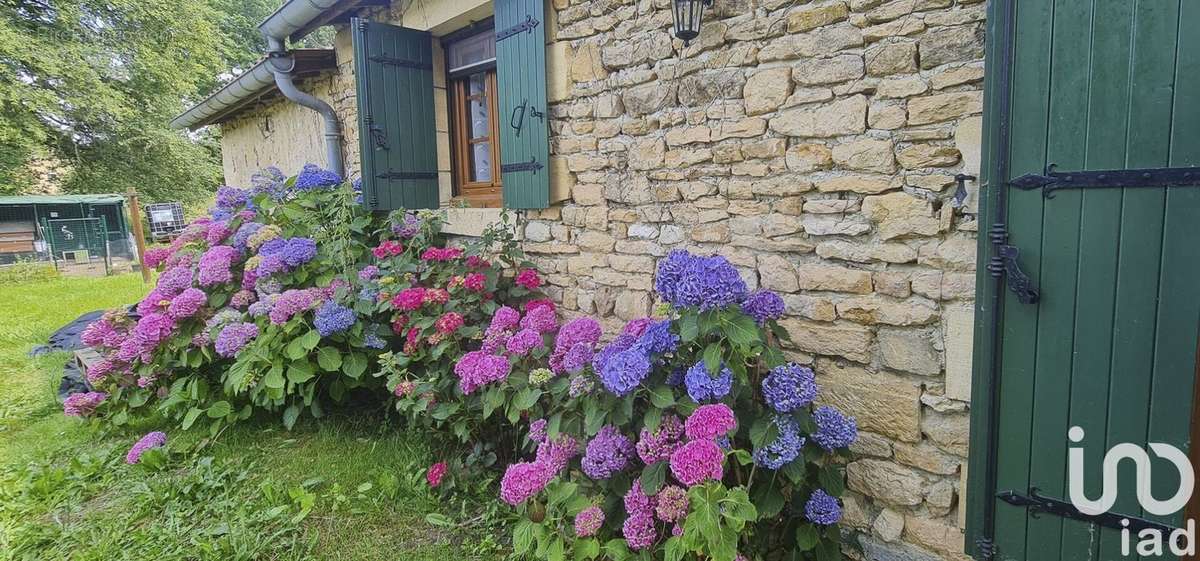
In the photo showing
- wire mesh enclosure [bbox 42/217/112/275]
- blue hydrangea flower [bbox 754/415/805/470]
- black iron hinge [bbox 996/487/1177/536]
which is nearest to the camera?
black iron hinge [bbox 996/487/1177/536]

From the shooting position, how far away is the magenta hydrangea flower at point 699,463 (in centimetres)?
188

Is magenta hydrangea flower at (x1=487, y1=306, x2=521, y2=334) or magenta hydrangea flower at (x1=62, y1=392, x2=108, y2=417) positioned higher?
magenta hydrangea flower at (x1=487, y1=306, x2=521, y2=334)

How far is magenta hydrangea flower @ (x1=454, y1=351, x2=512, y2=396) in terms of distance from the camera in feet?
8.93

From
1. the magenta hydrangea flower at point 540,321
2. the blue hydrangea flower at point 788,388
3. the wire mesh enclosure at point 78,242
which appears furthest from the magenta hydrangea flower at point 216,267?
the wire mesh enclosure at point 78,242

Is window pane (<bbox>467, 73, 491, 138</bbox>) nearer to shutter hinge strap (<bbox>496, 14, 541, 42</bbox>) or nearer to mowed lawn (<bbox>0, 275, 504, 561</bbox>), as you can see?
shutter hinge strap (<bbox>496, 14, 541, 42</bbox>)

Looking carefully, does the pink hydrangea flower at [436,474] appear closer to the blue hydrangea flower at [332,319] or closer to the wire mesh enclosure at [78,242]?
the blue hydrangea flower at [332,319]

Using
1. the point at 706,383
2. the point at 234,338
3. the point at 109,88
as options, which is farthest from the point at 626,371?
the point at 109,88

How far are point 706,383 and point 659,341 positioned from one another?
220 millimetres

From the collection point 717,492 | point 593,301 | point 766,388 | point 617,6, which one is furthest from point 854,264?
point 617,6

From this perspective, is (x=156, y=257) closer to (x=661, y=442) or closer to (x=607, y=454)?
(x=607, y=454)

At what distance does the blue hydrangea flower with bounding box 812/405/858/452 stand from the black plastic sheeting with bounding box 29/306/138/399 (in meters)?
4.37

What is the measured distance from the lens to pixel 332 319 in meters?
3.33

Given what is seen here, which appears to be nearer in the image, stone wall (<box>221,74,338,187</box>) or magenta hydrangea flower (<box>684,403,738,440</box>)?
magenta hydrangea flower (<box>684,403,738,440</box>)

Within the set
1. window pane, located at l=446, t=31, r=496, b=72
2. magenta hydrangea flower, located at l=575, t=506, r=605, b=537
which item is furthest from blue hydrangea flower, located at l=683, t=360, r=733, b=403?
window pane, located at l=446, t=31, r=496, b=72
